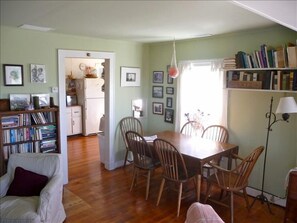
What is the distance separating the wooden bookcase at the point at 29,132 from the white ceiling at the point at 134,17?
119 centimetres

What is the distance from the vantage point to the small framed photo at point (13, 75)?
3.41 metres

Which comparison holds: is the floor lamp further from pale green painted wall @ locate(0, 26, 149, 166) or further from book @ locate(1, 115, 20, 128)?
book @ locate(1, 115, 20, 128)

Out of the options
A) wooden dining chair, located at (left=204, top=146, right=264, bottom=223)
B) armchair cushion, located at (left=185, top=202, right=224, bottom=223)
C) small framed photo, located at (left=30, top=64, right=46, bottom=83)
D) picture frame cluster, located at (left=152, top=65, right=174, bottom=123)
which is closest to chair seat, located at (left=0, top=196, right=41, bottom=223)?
armchair cushion, located at (left=185, top=202, right=224, bottom=223)

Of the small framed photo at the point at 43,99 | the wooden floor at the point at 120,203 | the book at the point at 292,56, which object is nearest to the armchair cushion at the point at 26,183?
the wooden floor at the point at 120,203

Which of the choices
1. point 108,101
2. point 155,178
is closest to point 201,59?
point 108,101

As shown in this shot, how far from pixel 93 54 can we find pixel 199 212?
11.0 feet

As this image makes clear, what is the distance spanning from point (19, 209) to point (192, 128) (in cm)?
289

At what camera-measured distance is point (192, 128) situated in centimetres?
443

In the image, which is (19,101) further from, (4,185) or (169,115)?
(169,115)

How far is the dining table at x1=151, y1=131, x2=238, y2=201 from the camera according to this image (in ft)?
10.3

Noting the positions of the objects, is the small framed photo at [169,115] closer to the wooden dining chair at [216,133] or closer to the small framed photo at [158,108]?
the small framed photo at [158,108]

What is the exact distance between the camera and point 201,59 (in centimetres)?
426

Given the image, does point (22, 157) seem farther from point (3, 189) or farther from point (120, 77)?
point (120, 77)

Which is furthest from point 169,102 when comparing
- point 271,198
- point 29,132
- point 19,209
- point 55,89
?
point 19,209
